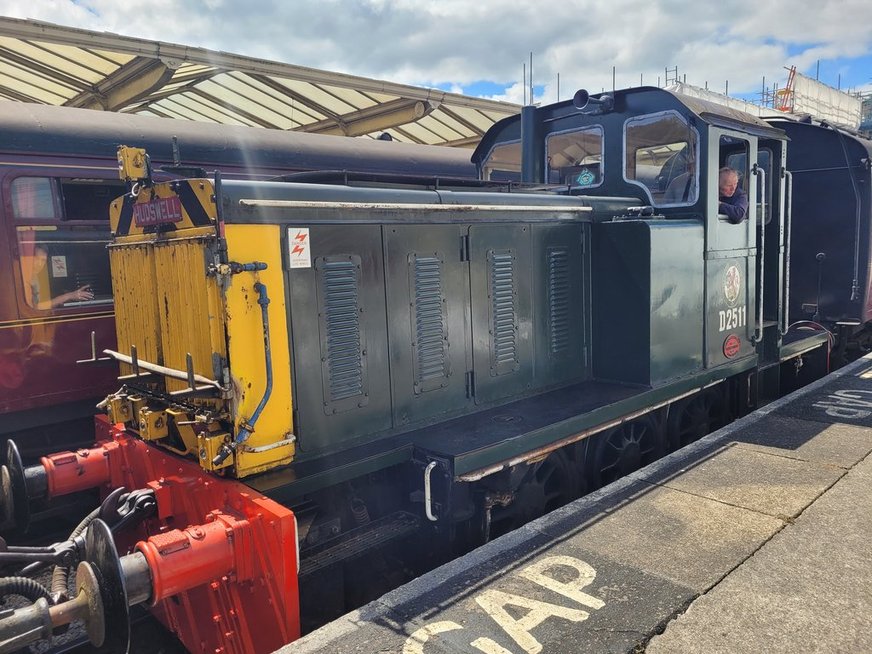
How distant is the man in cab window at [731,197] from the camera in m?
5.41

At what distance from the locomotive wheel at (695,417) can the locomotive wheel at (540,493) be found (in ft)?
4.39

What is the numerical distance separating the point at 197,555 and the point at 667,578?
2.16 meters

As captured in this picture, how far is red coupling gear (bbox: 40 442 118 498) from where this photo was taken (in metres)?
3.64

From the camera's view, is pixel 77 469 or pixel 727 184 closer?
pixel 77 469

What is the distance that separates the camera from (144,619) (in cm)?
391

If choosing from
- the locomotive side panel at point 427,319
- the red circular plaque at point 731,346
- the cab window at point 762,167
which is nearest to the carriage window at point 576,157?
the cab window at point 762,167

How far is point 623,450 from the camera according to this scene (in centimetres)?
497

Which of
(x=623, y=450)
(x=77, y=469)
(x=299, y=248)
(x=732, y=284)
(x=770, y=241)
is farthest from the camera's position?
(x=770, y=241)

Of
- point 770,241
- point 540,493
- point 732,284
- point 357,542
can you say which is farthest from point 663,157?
point 357,542

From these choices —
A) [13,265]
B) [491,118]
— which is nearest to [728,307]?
[13,265]

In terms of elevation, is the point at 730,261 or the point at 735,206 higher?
the point at 735,206

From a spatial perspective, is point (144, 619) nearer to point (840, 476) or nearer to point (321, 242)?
point (321, 242)

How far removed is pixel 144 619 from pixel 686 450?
12.5 feet

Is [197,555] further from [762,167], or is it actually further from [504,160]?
[762,167]
